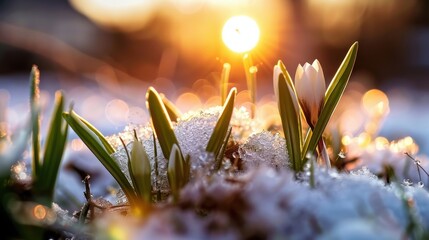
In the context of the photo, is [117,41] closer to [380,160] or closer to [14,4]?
[14,4]

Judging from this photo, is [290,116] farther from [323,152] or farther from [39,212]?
[39,212]

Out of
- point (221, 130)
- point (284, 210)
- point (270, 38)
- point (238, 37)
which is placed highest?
point (270, 38)

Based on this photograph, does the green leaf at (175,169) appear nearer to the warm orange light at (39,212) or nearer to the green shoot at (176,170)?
the green shoot at (176,170)

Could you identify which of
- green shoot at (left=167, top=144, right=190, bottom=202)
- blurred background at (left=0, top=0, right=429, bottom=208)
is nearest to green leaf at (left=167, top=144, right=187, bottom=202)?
green shoot at (left=167, top=144, right=190, bottom=202)

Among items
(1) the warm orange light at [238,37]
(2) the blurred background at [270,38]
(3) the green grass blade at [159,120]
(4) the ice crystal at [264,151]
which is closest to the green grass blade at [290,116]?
(4) the ice crystal at [264,151]

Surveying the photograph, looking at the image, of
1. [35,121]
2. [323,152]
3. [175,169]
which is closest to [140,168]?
[175,169]

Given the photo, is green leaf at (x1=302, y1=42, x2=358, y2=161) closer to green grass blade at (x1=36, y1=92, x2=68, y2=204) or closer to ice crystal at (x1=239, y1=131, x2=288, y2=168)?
ice crystal at (x1=239, y1=131, x2=288, y2=168)
